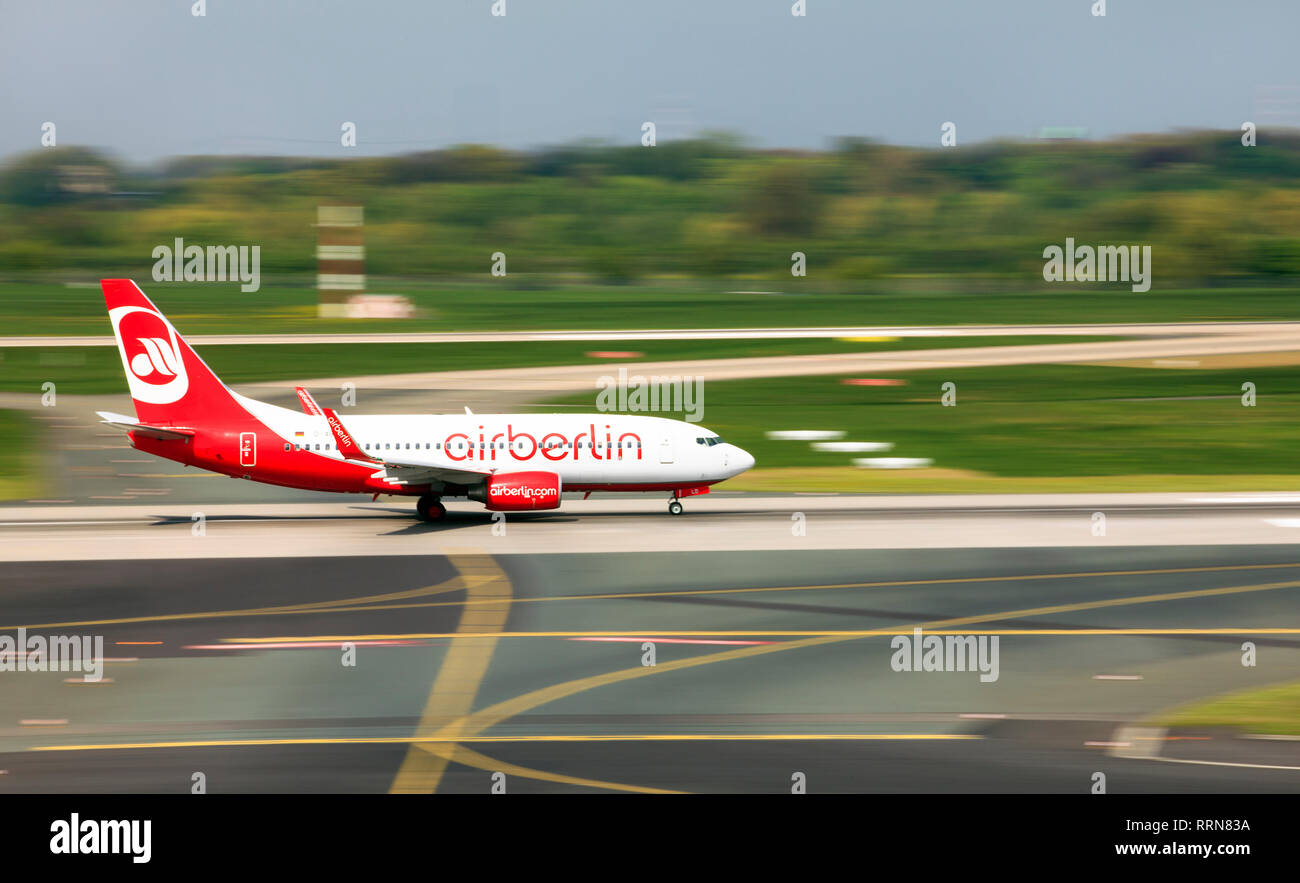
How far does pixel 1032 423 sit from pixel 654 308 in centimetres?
7273

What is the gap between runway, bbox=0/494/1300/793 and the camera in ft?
70.8

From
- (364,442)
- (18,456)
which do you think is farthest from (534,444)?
(18,456)

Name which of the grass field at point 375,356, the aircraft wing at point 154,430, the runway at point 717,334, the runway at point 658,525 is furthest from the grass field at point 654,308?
the aircraft wing at point 154,430

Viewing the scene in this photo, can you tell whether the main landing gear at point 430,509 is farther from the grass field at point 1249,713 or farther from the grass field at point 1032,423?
the grass field at point 1249,713

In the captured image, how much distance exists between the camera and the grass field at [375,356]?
9800 centimetres

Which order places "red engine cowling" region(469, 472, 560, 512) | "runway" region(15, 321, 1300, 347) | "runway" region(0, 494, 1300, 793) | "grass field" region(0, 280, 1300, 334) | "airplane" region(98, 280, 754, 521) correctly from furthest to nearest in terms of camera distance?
"grass field" region(0, 280, 1300, 334), "runway" region(15, 321, 1300, 347), "airplane" region(98, 280, 754, 521), "red engine cowling" region(469, 472, 560, 512), "runway" region(0, 494, 1300, 793)

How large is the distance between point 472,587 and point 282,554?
28.3 ft

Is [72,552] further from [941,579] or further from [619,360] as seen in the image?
[619,360]

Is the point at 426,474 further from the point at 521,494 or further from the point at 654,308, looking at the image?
the point at 654,308

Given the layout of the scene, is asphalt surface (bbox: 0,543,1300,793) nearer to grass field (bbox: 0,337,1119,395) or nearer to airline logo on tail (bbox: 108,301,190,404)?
airline logo on tail (bbox: 108,301,190,404)

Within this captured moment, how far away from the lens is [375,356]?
105 metres

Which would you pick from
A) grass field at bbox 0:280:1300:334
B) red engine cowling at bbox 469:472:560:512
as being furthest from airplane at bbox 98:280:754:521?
grass field at bbox 0:280:1300:334

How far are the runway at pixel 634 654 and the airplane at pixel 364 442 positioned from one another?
6.42 ft

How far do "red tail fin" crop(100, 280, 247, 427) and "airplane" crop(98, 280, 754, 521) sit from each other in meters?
0.04
